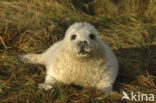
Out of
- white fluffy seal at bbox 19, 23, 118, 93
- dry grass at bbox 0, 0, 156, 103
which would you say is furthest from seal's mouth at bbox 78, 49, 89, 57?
dry grass at bbox 0, 0, 156, 103

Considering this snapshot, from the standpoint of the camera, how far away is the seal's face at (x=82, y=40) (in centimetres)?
285

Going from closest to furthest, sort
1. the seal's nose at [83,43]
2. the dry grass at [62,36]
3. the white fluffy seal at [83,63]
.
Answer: the seal's nose at [83,43] → the white fluffy seal at [83,63] → the dry grass at [62,36]

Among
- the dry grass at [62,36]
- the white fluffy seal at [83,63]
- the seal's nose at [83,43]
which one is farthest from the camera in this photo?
the dry grass at [62,36]

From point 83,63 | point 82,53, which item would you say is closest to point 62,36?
point 83,63

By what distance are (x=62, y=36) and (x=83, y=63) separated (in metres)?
1.92

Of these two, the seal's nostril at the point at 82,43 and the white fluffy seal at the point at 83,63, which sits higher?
the seal's nostril at the point at 82,43

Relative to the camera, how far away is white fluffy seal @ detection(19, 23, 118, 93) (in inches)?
117

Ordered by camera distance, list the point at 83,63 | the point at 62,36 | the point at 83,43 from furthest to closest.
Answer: the point at 62,36 < the point at 83,63 < the point at 83,43

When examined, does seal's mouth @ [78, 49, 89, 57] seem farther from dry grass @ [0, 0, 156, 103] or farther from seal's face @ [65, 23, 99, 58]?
dry grass @ [0, 0, 156, 103]

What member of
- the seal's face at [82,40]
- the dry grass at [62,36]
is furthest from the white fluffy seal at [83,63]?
the dry grass at [62,36]

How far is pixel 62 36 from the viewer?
5.00 m

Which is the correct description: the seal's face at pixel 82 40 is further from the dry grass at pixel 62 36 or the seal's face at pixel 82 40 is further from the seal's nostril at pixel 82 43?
the dry grass at pixel 62 36

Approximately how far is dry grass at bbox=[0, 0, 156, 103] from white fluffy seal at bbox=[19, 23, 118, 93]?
0.13m

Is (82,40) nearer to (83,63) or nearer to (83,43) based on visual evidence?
(83,43)
